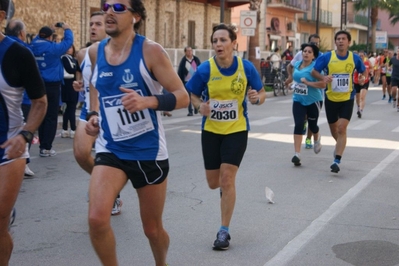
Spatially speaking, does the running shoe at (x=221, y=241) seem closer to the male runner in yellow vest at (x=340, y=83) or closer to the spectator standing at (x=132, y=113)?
the spectator standing at (x=132, y=113)

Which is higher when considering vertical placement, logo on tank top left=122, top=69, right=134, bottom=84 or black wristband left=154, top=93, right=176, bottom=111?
logo on tank top left=122, top=69, right=134, bottom=84

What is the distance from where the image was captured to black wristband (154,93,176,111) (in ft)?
14.3

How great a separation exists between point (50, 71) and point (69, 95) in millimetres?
2075

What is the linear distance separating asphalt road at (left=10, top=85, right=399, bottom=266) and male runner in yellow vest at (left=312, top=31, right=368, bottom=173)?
25.5 inches

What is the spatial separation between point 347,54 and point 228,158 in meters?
4.85

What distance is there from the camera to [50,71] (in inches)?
470

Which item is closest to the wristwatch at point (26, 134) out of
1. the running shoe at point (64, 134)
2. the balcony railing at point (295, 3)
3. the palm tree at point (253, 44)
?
the running shoe at point (64, 134)

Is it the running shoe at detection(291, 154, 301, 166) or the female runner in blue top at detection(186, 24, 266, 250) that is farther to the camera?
the running shoe at detection(291, 154, 301, 166)

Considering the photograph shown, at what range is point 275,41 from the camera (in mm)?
53250

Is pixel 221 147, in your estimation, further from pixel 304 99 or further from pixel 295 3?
pixel 295 3

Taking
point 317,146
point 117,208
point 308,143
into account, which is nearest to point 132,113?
point 117,208

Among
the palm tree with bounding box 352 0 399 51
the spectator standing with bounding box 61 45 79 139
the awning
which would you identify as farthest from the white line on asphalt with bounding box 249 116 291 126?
the palm tree with bounding box 352 0 399 51

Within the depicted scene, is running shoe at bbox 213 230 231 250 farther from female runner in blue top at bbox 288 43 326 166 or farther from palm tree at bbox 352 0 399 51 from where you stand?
palm tree at bbox 352 0 399 51

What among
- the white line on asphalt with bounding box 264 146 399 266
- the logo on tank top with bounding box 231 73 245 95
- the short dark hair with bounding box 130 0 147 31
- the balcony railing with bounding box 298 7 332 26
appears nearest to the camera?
the short dark hair with bounding box 130 0 147 31
